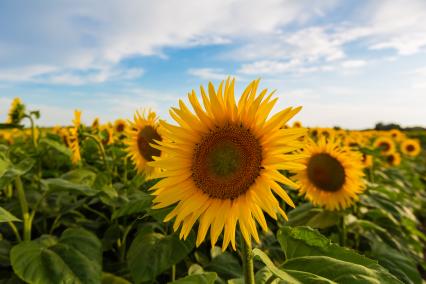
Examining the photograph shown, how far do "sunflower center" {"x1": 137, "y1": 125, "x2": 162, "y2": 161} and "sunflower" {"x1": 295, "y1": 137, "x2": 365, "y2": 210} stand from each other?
4.57 ft

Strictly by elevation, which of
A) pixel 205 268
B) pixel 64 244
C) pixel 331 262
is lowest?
pixel 205 268

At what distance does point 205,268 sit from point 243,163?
53.2 inches

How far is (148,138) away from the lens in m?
3.70

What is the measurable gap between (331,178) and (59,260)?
8.04 ft

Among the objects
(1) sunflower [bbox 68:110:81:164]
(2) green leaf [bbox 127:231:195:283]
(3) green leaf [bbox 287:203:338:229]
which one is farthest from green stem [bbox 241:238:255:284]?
(1) sunflower [bbox 68:110:81:164]

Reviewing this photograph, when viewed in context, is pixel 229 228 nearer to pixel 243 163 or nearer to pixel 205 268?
pixel 243 163

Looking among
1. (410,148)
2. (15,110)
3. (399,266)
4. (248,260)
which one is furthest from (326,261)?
(410,148)

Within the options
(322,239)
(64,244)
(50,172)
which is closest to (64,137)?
(50,172)

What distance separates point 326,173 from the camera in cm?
372

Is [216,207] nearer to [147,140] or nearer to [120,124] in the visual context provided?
[147,140]

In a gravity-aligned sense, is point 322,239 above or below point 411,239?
above

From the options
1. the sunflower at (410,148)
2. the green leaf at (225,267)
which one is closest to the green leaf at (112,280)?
the green leaf at (225,267)

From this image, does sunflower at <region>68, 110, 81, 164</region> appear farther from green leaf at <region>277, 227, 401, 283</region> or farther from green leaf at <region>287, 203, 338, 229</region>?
green leaf at <region>277, 227, 401, 283</region>

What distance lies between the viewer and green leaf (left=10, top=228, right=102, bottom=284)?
2.34 meters
